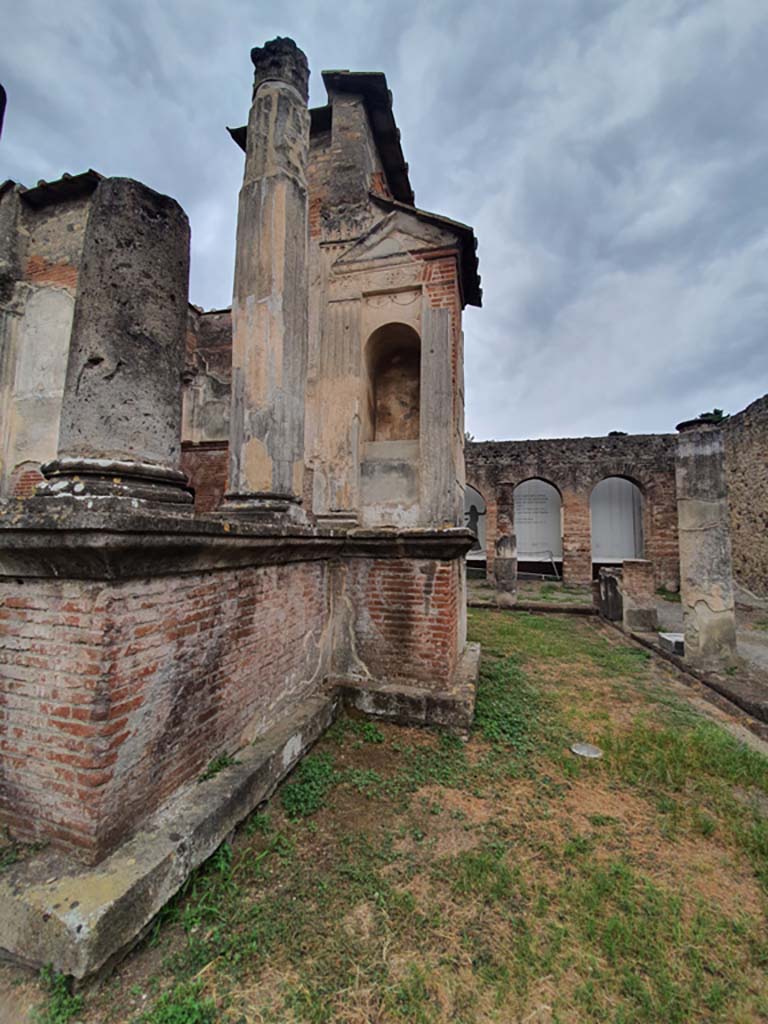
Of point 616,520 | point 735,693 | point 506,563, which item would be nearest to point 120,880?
point 735,693

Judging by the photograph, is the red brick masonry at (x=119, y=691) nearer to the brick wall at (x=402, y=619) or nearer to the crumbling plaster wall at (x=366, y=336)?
the brick wall at (x=402, y=619)

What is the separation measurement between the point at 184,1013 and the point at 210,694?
1246 mm

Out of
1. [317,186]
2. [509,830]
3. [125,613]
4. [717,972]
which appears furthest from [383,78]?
[717,972]

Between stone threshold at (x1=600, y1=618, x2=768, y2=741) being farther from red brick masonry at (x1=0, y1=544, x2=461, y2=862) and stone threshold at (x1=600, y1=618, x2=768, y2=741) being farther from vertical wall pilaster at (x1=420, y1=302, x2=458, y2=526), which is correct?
red brick masonry at (x1=0, y1=544, x2=461, y2=862)

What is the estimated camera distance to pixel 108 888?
1729mm

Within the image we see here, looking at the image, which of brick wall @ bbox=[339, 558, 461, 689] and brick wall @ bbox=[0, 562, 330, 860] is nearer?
brick wall @ bbox=[0, 562, 330, 860]

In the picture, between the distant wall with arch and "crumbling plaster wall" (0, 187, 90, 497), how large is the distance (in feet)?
40.2

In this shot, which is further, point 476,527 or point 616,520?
point 476,527

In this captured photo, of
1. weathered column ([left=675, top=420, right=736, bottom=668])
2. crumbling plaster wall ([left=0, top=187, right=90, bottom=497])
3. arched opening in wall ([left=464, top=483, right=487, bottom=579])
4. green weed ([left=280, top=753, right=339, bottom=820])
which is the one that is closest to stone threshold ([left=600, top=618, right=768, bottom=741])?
weathered column ([left=675, top=420, right=736, bottom=668])

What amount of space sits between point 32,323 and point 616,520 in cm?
2033

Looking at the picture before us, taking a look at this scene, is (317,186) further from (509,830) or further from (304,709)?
(509,830)

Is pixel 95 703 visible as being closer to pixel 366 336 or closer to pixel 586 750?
pixel 586 750

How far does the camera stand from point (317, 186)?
541 centimetres

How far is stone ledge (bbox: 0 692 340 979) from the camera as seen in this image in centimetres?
161
